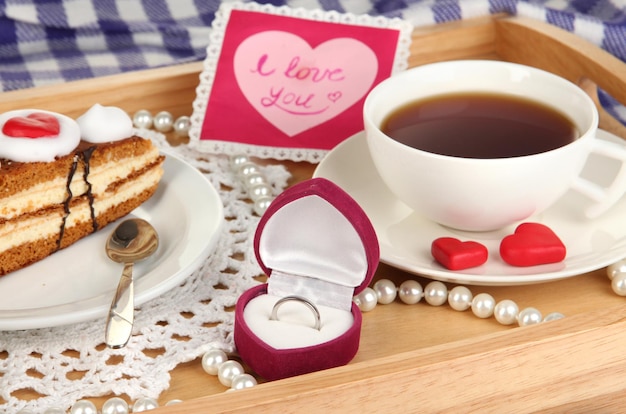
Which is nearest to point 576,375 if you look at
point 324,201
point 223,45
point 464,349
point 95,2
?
point 464,349

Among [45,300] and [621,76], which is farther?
[621,76]

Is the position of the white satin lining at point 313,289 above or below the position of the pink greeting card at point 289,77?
above

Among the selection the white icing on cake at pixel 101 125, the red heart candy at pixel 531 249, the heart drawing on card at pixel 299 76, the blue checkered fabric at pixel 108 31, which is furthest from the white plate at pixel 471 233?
the blue checkered fabric at pixel 108 31

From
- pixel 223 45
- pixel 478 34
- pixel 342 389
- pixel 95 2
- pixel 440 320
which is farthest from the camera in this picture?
pixel 95 2

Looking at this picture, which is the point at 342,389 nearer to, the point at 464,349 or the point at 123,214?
the point at 464,349

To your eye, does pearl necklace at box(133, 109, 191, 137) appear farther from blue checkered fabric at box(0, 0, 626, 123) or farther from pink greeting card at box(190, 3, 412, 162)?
blue checkered fabric at box(0, 0, 626, 123)

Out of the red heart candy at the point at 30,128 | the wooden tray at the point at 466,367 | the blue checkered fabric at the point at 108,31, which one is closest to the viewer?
the wooden tray at the point at 466,367

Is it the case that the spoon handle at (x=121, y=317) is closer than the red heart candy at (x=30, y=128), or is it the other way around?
the spoon handle at (x=121, y=317)

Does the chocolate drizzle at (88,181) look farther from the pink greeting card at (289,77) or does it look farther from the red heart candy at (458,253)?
the red heart candy at (458,253)
